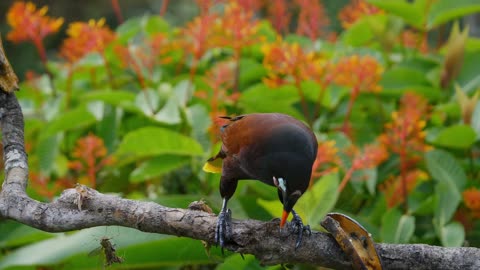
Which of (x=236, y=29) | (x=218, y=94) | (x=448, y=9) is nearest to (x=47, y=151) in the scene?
(x=218, y=94)

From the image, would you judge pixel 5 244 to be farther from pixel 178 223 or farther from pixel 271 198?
pixel 178 223

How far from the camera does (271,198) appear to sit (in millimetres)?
2400

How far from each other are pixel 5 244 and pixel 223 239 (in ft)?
3.76

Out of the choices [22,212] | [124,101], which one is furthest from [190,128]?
[22,212]

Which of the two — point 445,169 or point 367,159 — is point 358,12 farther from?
point 367,159

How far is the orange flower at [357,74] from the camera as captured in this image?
100 inches

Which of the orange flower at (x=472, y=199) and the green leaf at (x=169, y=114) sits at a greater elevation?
the green leaf at (x=169, y=114)

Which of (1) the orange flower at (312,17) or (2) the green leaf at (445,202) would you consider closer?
(2) the green leaf at (445,202)

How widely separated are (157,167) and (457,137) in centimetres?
101

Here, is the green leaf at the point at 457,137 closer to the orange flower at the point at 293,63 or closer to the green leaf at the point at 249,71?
the orange flower at the point at 293,63

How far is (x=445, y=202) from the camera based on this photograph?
7.70ft

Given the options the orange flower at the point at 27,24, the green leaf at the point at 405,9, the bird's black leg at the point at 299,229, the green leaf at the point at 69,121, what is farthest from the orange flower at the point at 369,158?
the orange flower at the point at 27,24

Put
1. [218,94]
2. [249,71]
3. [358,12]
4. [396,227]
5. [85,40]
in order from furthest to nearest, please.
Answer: [358,12] < [249,71] < [85,40] < [218,94] < [396,227]

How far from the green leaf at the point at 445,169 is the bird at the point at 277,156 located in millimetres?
802
